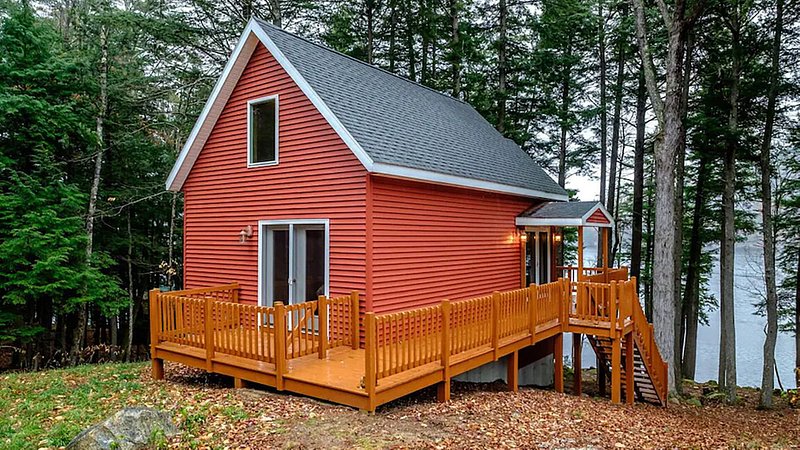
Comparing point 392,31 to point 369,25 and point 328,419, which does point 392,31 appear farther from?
point 328,419

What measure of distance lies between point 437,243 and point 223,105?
17.7 ft

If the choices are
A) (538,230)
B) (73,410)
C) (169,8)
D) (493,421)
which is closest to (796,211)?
Answer: (538,230)

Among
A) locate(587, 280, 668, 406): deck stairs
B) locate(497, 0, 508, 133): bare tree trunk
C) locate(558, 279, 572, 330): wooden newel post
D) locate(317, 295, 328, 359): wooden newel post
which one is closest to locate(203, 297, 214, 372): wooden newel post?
locate(317, 295, 328, 359): wooden newel post

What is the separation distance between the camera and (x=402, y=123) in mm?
10148

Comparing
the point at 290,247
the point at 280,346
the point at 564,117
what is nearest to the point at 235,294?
the point at 290,247

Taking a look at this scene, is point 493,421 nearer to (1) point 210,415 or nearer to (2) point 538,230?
(1) point 210,415

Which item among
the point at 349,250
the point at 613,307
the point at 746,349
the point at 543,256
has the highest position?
the point at 349,250

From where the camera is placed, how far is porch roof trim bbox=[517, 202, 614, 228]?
11383 millimetres

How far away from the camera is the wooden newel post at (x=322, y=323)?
23.3ft

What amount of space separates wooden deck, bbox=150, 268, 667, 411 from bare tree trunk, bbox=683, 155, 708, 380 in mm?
8722

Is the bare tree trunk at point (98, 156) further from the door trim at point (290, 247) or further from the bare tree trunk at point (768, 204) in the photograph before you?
the bare tree trunk at point (768, 204)

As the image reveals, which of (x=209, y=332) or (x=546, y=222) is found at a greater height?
(x=546, y=222)

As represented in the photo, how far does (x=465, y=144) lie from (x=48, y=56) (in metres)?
12.0

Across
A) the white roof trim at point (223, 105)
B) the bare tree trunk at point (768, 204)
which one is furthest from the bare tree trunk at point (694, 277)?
the white roof trim at point (223, 105)
